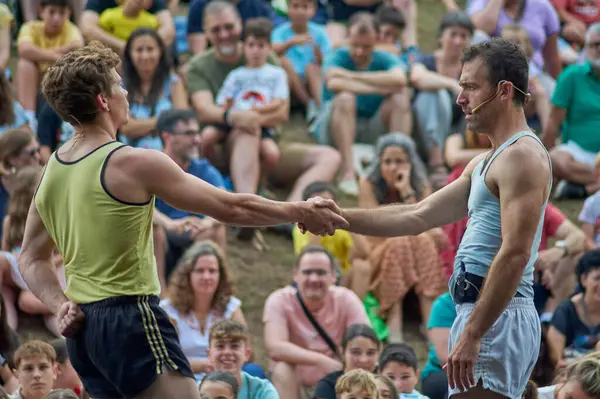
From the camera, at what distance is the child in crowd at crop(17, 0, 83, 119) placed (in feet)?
35.6

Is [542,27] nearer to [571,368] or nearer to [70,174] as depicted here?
[571,368]

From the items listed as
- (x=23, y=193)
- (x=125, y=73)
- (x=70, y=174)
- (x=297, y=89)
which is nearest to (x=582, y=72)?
(x=297, y=89)

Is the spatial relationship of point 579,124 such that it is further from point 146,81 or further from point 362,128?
point 146,81

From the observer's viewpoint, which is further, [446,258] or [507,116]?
[446,258]

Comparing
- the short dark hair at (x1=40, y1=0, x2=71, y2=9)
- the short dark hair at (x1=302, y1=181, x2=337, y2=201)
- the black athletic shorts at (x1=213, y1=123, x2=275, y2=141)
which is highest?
the short dark hair at (x1=40, y1=0, x2=71, y2=9)

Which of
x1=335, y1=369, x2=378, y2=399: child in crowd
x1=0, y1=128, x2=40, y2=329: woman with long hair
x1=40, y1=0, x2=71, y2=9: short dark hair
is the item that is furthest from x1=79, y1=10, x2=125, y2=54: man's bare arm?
x1=335, y1=369, x2=378, y2=399: child in crowd

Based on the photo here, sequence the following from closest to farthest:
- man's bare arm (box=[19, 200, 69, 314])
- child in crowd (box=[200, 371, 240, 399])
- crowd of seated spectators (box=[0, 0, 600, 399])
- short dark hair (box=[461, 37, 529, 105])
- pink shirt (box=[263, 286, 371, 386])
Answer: short dark hair (box=[461, 37, 529, 105]), man's bare arm (box=[19, 200, 69, 314]), child in crowd (box=[200, 371, 240, 399]), crowd of seated spectators (box=[0, 0, 600, 399]), pink shirt (box=[263, 286, 371, 386])

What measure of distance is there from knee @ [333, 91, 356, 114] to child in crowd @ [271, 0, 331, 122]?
704 mm

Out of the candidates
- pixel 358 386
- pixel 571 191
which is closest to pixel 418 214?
pixel 358 386

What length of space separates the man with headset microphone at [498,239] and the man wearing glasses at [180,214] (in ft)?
13.1

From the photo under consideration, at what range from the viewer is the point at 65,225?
17.7 feet

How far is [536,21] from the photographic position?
12.3m

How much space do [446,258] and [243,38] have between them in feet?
9.85

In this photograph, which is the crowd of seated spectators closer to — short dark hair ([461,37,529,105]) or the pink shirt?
the pink shirt
